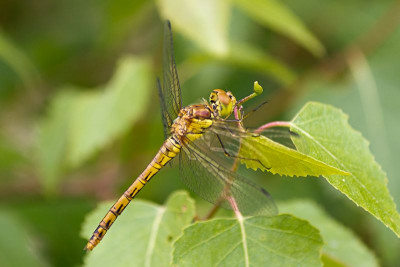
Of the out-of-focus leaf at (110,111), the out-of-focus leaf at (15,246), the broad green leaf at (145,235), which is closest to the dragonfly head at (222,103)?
the broad green leaf at (145,235)

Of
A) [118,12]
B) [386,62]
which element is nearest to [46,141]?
[118,12]

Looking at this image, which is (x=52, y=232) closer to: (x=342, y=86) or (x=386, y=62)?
(x=342, y=86)

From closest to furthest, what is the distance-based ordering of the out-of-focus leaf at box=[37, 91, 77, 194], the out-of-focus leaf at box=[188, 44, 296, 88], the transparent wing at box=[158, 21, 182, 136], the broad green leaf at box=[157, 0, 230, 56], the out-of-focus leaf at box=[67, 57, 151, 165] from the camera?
1. the transparent wing at box=[158, 21, 182, 136]
2. the broad green leaf at box=[157, 0, 230, 56]
3. the out-of-focus leaf at box=[67, 57, 151, 165]
4. the out-of-focus leaf at box=[188, 44, 296, 88]
5. the out-of-focus leaf at box=[37, 91, 77, 194]

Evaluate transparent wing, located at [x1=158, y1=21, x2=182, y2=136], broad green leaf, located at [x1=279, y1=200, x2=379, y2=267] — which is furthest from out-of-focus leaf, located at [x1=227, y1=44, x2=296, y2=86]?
broad green leaf, located at [x1=279, y1=200, x2=379, y2=267]

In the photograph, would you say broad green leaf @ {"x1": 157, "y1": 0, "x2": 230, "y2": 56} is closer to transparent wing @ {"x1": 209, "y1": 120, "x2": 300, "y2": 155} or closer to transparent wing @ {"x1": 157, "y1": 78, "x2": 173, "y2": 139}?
transparent wing @ {"x1": 157, "y1": 78, "x2": 173, "y2": 139}

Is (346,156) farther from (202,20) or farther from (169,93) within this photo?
(202,20)

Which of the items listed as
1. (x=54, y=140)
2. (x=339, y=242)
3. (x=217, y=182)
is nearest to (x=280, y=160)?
(x=217, y=182)
